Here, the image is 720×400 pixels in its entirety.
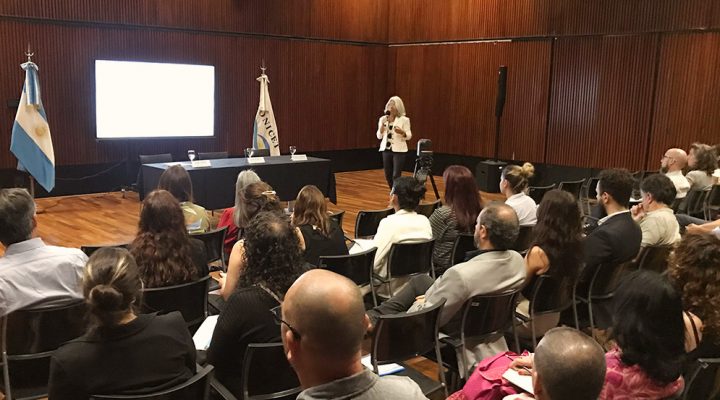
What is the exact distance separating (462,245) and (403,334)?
71.1 inches

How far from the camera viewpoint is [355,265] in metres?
3.79

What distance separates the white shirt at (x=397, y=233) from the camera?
13.9 ft

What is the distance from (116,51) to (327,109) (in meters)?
4.50

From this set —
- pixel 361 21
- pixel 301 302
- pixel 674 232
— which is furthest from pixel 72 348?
pixel 361 21

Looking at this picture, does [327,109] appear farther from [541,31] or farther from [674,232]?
[674,232]

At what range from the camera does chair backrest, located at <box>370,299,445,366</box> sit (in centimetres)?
269

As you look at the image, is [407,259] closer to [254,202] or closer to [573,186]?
[254,202]

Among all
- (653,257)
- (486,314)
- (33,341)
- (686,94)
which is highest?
(686,94)

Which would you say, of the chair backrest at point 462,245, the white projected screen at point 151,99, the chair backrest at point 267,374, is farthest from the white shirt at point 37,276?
the white projected screen at point 151,99

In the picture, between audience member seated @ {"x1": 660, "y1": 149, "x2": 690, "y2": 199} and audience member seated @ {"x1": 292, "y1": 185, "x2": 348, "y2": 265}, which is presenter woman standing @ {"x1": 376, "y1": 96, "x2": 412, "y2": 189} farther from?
audience member seated @ {"x1": 292, "y1": 185, "x2": 348, "y2": 265}

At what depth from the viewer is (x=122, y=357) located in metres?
1.96

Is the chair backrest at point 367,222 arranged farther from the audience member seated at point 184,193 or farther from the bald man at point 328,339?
the bald man at point 328,339

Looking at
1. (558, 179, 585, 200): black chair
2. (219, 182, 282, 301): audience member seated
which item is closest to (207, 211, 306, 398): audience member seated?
(219, 182, 282, 301): audience member seated

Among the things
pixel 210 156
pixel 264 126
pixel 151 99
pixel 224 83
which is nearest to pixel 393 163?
pixel 264 126
